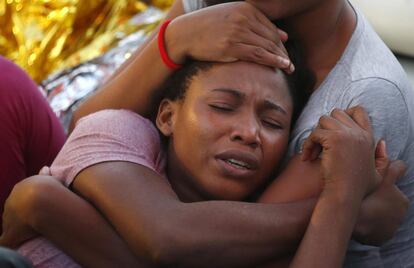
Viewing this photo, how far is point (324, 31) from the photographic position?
1.37 metres

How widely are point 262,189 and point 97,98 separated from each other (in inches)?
15.3

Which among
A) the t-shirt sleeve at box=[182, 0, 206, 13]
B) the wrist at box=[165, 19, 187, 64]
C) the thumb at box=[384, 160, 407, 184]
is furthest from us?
the t-shirt sleeve at box=[182, 0, 206, 13]

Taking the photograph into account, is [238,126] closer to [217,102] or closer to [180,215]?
[217,102]

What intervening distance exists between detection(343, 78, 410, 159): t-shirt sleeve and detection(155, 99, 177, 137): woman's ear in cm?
29

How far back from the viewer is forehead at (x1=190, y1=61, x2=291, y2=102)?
1299 mm

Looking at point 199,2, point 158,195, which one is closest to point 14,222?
point 158,195

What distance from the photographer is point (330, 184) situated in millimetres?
1194

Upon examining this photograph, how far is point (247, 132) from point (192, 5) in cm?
41

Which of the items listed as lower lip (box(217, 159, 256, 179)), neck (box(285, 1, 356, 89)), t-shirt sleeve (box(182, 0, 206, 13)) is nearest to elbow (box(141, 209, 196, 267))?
lower lip (box(217, 159, 256, 179))

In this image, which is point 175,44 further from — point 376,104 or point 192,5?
point 376,104

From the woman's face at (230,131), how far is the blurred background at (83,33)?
105 centimetres

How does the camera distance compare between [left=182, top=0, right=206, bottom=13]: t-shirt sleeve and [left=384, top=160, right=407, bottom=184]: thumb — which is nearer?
[left=384, top=160, right=407, bottom=184]: thumb

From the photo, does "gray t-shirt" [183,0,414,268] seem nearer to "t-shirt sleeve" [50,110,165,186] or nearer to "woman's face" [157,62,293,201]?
"woman's face" [157,62,293,201]

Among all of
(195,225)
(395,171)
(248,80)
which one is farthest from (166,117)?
(395,171)
